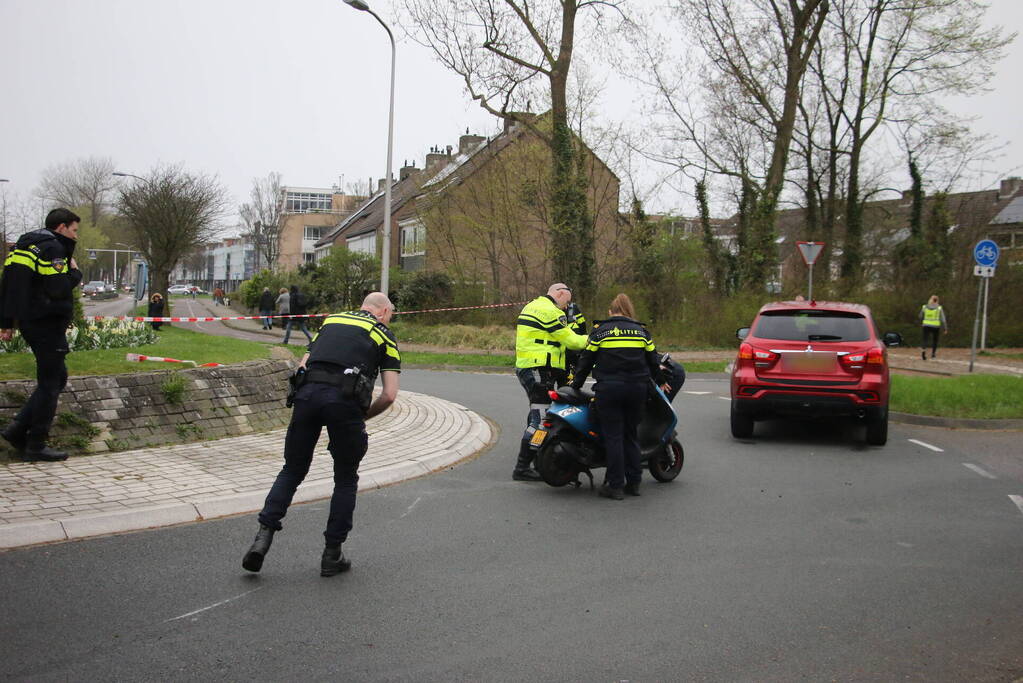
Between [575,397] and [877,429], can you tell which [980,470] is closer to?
[877,429]

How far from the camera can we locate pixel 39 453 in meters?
7.19

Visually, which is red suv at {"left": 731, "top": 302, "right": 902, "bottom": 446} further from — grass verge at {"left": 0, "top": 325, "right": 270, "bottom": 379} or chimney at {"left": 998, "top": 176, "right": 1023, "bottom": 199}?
chimney at {"left": 998, "top": 176, "right": 1023, "bottom": 199}

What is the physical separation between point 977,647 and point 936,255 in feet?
95.9

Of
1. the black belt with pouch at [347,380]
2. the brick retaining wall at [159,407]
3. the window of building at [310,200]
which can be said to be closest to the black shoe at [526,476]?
the brick retaining wall at [159,407]

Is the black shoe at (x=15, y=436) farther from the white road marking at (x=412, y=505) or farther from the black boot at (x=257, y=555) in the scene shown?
the black boot at (x=257, y=555)

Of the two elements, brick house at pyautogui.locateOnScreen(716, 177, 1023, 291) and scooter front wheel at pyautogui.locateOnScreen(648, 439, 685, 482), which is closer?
scooter front wheel at pyautogui.locateOnScreen(648, 439, 685, 482)

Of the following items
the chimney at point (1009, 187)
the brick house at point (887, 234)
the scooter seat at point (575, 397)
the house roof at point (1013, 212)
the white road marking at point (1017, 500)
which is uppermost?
the chimney at point (1009, 187)

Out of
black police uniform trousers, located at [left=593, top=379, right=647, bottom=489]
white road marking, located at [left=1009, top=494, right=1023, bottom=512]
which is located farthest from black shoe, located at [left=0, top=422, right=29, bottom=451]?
white road marking, located at [left=1009, top=494, right=1023, bottom=512]

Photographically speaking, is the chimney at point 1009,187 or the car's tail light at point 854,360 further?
the chimney at point 1009,187

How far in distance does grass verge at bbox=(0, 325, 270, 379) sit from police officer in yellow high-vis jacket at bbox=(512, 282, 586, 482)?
146 inches

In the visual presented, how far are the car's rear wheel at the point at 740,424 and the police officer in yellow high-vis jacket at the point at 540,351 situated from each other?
3.39 meters

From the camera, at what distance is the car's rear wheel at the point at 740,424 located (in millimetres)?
10617

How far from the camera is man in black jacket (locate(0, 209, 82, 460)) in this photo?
6.96 meters

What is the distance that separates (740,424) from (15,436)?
25.1 ft
